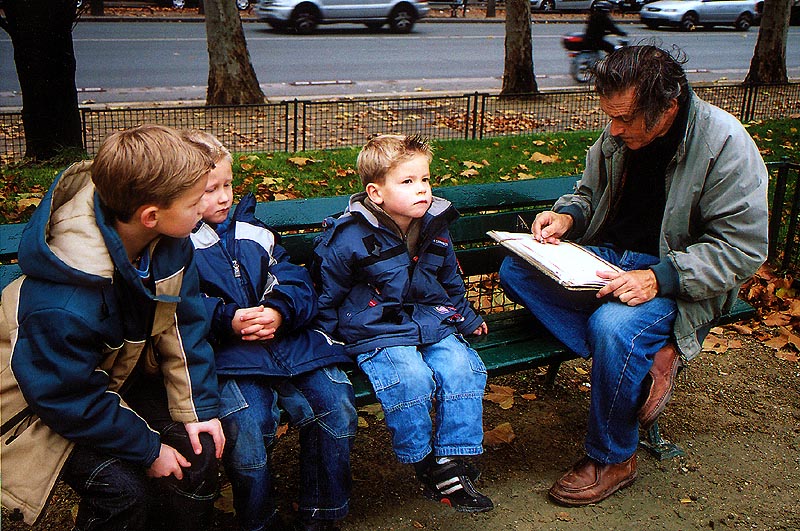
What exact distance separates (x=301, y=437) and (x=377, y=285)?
63cm

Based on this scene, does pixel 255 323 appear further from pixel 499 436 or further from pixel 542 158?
pixel 542 158

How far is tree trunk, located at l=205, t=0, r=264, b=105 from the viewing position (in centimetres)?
1020

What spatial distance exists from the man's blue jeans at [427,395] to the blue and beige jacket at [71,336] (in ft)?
2.59

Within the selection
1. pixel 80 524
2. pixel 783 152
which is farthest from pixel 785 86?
pixel 80 524

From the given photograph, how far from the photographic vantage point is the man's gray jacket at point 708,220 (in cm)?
321

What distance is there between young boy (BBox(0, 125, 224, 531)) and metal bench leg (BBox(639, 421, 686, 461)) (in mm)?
1975

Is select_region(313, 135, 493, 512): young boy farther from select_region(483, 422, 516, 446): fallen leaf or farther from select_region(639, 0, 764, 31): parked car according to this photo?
select_region(639, 0, 764, 31): parked car

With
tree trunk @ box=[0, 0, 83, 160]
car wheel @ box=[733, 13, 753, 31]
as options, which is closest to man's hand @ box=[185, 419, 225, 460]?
tree trunk @ box=[0, 0, 83, 160]

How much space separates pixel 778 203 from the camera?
532cm

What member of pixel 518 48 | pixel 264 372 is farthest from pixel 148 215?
pixel 518 48

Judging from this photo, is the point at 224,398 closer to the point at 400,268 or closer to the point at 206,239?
the point at 206,239

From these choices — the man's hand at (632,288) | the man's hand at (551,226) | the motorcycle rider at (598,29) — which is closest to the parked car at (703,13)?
the motorcycle rider at (598,29)

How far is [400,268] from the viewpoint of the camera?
10.6ft

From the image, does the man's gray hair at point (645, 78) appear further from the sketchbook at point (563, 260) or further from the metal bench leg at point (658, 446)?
the metal bench leg at point (658, 446)
